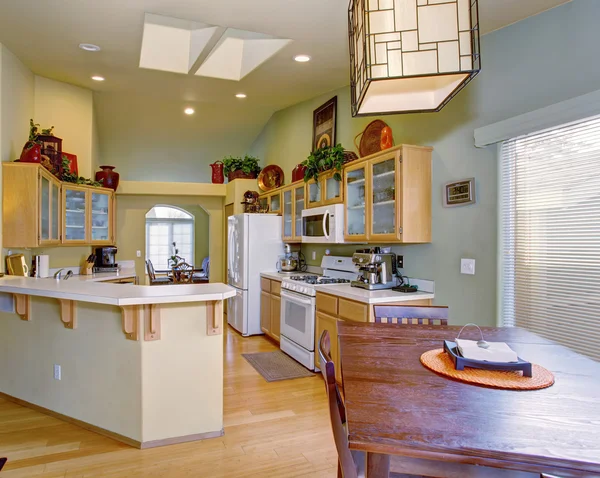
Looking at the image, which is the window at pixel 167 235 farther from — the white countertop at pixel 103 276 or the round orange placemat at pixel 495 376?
the round orange placemat at pixel 495 376

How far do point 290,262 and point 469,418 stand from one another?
434cm

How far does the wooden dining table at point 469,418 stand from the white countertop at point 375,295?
1.46 metres

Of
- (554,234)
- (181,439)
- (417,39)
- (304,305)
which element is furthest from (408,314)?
(304,305)

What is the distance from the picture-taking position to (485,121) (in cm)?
269

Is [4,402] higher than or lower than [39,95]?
lower

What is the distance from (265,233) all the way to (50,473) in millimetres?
3552

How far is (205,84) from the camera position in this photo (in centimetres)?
462

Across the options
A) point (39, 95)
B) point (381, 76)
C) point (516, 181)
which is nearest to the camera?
point (381, 76)

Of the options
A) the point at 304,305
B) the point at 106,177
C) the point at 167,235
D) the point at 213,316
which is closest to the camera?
the point at 213,316

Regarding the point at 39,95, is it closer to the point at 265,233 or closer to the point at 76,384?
the point at 265,233

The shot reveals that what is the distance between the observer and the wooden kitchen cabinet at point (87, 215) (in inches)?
178

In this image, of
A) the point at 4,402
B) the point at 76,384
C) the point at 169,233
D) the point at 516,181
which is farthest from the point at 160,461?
the point at 169,233

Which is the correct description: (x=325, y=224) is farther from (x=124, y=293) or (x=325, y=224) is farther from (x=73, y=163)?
(x=73, y=163)

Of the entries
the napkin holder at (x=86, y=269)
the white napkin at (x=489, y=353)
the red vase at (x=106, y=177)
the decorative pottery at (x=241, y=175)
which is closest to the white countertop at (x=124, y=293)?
the white napkin at (x=489, y=353)
